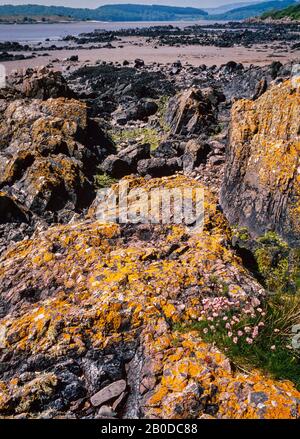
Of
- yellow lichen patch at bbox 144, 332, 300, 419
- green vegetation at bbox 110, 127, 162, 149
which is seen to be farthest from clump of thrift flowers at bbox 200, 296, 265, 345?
green vegetation at bbox 110, 127, 162, 149

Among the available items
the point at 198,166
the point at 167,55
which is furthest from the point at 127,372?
the point at 167,55

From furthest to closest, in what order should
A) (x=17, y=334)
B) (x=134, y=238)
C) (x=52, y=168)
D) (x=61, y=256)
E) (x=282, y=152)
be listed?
1. (x=52, y=168)
2. (x=282, y=152)
3. (x=134, y=238)
4. (x=61, y=256)
5. (x=17, y=334)

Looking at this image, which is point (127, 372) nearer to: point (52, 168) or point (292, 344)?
point (292, 344)

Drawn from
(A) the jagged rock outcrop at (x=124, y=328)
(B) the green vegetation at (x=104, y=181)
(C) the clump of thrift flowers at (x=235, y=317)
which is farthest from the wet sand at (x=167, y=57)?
(C) the clump of thrift flowers at (x=235, y=317)

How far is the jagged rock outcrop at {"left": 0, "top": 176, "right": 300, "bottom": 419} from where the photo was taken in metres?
4.05

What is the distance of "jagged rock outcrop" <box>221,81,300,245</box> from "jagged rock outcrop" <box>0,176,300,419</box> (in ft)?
6.25

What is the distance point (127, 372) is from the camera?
15.0 ft

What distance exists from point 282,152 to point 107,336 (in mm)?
5569

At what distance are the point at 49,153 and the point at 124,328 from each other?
32.0ft

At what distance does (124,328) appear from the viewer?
485 cm

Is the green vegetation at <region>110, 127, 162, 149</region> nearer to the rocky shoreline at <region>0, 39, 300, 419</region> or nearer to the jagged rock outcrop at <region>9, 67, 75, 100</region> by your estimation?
the jagged rock outcrop at <region>9, 67, 75, 100</region>

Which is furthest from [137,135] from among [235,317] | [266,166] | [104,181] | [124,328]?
[235,317]

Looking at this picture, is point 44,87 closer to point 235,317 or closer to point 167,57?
point 235,317
